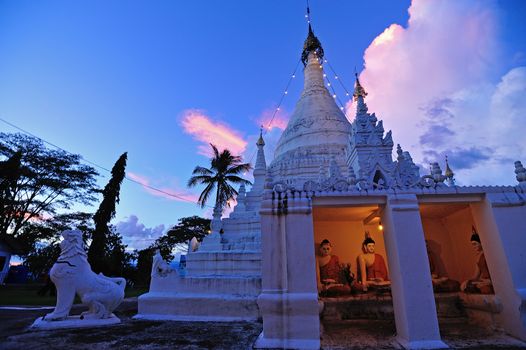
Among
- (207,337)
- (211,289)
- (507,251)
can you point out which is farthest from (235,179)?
(507,251)

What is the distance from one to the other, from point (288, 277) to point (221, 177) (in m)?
22.4

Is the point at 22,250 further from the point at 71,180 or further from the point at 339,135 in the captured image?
the point at 339,135

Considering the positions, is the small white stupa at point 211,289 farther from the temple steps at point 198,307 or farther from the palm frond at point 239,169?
the palm frond at point 239,169

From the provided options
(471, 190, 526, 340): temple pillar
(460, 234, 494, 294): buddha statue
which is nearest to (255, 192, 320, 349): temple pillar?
(471, 190, 526, 340): temple pillar

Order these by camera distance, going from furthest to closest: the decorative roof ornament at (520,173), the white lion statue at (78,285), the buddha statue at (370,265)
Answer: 1. the buddha statue at (370,265)
2. the white lion statue at (78,285)
3. the decorative roof ornament at (520,173)

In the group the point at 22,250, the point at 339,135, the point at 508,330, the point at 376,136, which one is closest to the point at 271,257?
the point at 508,330

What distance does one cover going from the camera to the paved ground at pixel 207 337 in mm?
5113

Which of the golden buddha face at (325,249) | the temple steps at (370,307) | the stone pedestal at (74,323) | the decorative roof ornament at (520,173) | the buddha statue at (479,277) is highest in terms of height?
the decorative roof ornament at (520,173)

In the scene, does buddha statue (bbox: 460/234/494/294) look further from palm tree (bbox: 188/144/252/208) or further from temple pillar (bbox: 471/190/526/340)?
palm tree (bbox: 188/144/252/208)

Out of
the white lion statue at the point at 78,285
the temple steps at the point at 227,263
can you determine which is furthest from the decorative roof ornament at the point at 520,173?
the white lion statue at the point at 78,285

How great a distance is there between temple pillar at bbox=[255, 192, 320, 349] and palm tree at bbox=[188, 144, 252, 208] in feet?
69.1

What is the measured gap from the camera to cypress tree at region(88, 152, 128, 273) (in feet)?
73.5

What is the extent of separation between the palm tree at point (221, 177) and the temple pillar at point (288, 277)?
21.0m

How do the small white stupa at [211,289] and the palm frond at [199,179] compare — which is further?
the palm frond at [199,179]
